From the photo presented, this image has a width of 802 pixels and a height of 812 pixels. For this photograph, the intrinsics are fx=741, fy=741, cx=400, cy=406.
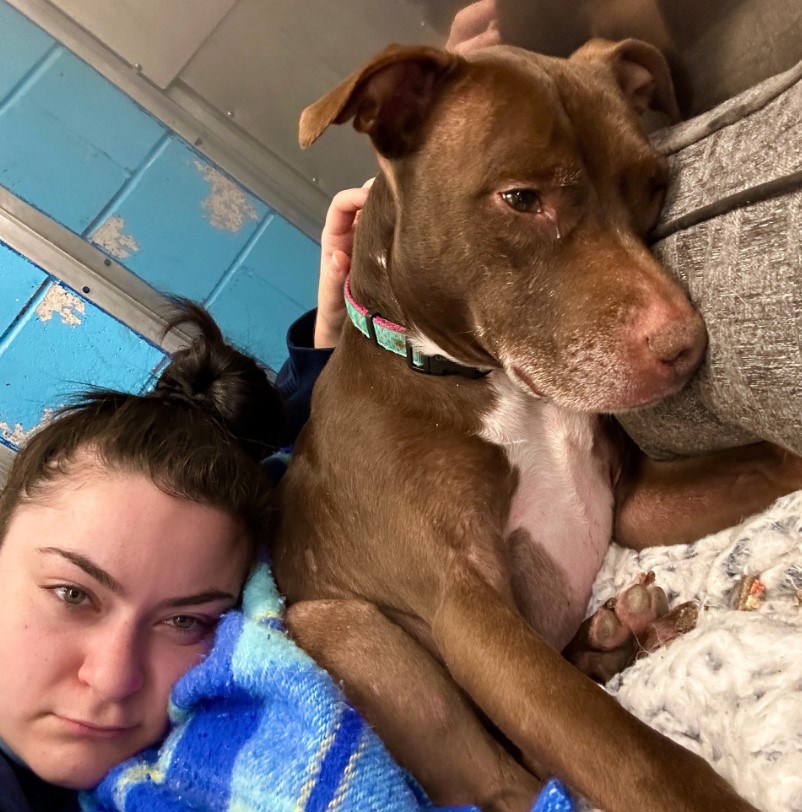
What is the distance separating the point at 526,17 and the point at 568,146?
0.69 meters

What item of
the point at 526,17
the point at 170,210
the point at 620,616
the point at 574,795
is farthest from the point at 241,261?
the point at 574,795

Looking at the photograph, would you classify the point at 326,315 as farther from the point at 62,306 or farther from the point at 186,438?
the point at 62,306

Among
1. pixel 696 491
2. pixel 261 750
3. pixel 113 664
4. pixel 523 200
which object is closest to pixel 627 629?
pixel 696 491

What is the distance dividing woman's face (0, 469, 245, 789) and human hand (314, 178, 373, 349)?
0.99m

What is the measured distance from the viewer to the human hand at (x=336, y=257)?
229cm

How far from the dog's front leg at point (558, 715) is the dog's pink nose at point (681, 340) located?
57 cm

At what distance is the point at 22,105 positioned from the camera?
3.54 m

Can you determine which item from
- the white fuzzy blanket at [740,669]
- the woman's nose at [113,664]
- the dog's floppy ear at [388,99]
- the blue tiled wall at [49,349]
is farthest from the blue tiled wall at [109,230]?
the white fuzzy blanket at [740,669]

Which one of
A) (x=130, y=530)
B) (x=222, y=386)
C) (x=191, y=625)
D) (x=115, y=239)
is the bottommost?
(x=191, y=625)

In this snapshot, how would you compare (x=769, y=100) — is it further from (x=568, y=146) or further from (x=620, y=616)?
A: (x=620, y=616)

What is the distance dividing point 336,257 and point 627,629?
4.60 feet

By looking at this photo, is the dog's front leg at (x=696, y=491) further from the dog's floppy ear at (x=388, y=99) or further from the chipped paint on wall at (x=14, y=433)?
the chipped paint on wall at (x=14, y=433)

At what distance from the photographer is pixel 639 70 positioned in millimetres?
1627

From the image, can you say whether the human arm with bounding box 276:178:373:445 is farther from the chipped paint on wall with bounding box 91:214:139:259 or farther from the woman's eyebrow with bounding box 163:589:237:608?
the chipped paint on wall with bounding box 91:214:139:259
